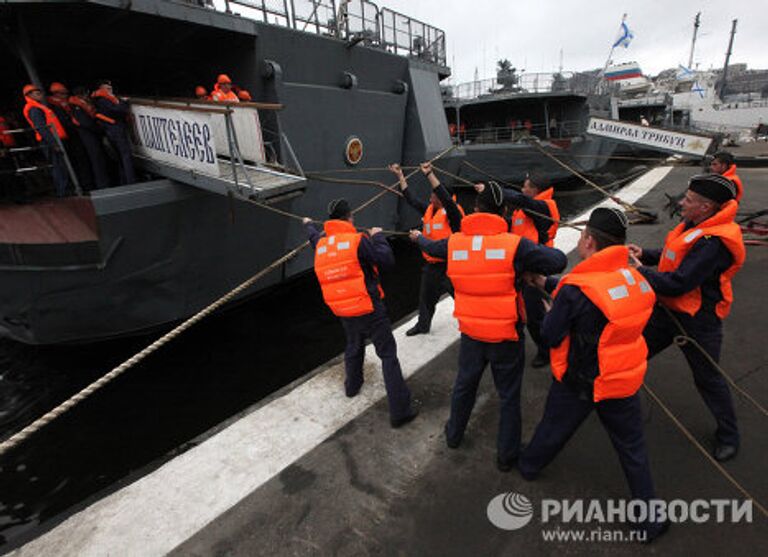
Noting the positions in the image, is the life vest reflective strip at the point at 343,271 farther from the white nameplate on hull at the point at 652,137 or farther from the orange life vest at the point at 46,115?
the white nameplate on hull at the point at 652,137

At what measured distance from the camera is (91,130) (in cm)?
541

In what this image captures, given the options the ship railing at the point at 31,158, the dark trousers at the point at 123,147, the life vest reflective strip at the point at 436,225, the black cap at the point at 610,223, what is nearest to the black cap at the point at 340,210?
the life vest reflective strip at the point at 436,225

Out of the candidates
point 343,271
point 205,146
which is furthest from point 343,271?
point 205,146

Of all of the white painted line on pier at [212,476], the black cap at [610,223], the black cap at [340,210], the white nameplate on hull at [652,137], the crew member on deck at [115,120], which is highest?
the crew member on deck at [115,120]

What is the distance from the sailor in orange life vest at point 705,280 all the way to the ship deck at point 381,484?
41 centimetres

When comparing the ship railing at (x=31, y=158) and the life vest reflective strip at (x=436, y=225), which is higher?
the ship railing at (x=31, y=158)

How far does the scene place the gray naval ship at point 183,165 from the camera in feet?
16.3

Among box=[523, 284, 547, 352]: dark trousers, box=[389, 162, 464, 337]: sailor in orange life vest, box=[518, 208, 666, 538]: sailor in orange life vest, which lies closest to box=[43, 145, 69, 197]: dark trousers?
box=[389, 162, 464, 337]: sailor in orange life vest

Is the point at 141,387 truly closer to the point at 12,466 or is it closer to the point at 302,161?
→ the point at 12,466

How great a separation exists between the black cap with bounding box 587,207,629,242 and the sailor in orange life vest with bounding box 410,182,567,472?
0.37 metres

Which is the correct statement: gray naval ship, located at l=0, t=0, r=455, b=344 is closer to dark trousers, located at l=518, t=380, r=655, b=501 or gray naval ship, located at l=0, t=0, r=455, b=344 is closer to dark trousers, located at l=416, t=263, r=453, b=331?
dark trousers, located at l=416, t=263, r=453, b=331

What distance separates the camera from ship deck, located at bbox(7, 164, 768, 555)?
2357mm

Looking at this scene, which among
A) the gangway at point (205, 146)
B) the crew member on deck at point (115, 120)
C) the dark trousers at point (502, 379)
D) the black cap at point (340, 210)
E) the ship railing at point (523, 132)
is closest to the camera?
the dark trousers at point (502, 379)

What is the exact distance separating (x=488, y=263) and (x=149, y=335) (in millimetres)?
5892
